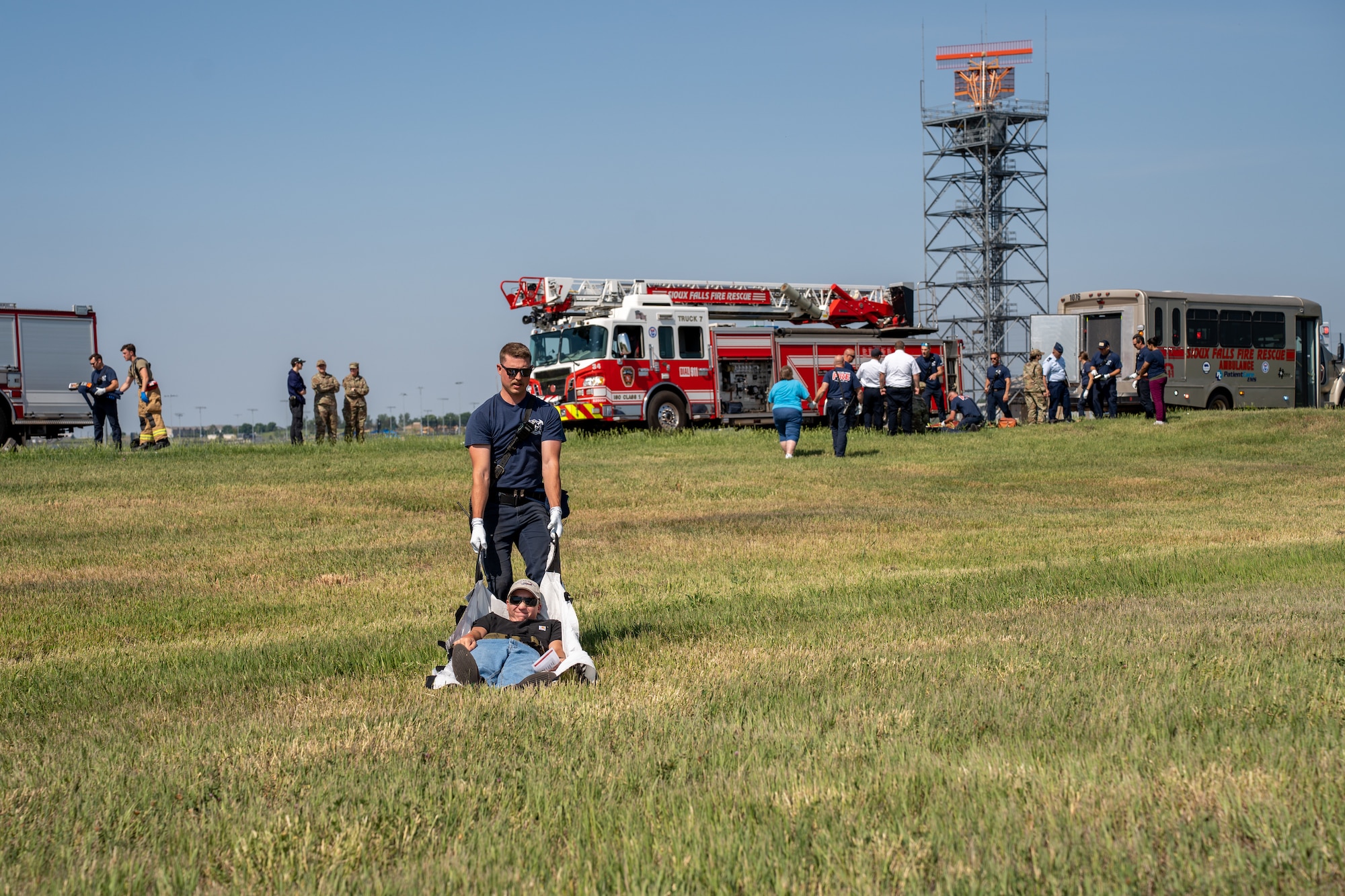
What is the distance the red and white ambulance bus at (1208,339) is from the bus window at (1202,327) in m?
0.02

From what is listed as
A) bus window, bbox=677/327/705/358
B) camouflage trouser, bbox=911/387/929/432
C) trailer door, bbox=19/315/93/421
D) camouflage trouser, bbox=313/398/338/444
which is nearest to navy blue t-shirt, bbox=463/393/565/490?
camouflage trouser, bbox=313/398/338/444

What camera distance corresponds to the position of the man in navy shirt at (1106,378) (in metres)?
29.3

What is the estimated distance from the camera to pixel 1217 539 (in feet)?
45.0

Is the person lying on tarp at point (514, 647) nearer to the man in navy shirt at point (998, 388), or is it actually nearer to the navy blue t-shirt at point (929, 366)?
the navy blue t-shirt at point (929, 366)

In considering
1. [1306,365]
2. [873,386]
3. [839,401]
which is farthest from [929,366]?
[1306,365]

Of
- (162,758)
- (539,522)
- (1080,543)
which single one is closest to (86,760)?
(162,758)

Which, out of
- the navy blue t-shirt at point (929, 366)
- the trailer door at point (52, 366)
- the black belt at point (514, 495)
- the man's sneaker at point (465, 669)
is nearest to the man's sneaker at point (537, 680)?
the man's sneaker at point (465, 669)

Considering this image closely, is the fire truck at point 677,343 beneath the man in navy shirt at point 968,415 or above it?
above

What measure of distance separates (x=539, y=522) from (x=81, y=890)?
13.4ft

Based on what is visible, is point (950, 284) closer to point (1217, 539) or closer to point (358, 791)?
point (1217, 539)

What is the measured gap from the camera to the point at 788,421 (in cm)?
2314

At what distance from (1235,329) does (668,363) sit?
14692mm

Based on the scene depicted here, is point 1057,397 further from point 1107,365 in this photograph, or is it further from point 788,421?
point 788,421

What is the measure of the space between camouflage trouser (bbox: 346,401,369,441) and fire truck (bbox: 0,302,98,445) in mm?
5720
